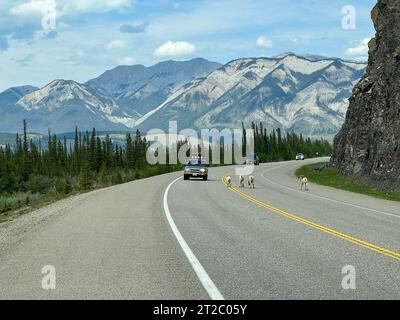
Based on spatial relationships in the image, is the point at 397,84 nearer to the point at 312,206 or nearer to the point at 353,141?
the point at 353,141

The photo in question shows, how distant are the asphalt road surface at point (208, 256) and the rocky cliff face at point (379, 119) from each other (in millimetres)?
17839

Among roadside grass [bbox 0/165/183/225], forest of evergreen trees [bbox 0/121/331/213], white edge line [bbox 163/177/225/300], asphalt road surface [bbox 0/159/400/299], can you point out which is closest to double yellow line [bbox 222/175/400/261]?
asphalt road surface [bbox 0/159/400/299]

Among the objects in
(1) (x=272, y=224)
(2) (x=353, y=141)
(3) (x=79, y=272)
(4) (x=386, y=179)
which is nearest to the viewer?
(3) (x=79, y=272)

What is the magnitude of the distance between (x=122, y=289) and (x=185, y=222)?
344 inches

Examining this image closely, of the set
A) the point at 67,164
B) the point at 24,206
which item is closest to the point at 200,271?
the point at 24,206

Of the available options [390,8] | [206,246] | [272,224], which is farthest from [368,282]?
[390,8]

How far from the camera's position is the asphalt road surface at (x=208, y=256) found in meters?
7.86

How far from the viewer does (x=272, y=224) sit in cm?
1574

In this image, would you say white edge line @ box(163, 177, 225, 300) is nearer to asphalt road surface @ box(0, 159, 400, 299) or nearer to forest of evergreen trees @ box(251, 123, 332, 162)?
asphalt road surface @ box(0, 159, 400, 299)

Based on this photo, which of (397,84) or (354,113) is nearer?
(397,84)

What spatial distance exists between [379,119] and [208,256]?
34408 millimetres

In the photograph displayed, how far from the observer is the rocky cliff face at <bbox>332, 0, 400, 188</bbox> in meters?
36.5

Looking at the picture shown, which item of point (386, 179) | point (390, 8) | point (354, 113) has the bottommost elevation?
point (386, 179)

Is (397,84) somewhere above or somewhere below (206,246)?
above
